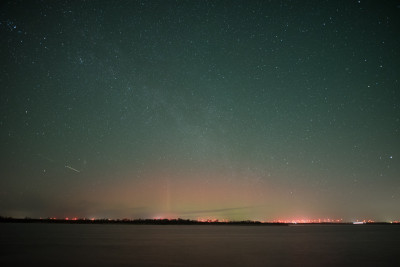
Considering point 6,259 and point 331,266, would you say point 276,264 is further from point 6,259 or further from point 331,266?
point 6,259

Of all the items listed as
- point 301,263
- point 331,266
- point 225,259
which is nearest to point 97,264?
point 225,259

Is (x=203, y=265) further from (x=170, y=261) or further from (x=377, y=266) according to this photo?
(x=377, y=266)

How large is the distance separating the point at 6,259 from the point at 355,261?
24290 mm

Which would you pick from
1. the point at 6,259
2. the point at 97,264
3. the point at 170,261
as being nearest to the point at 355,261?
the point at 170,261

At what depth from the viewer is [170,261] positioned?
70.9 feet

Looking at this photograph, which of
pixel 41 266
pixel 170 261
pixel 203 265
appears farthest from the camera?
pixel 170 261

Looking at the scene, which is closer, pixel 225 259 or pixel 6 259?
pixel 6 259

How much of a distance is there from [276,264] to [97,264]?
1160 cm

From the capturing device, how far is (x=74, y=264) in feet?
64.5

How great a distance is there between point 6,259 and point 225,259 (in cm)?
1496

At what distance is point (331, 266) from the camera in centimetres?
2008

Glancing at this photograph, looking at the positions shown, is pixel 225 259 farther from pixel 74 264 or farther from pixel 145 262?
pixel 74 264

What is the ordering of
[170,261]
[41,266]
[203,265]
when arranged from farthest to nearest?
[170,261]
[203,265]
[41,266]

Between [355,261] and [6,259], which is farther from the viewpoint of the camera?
[355,261]
